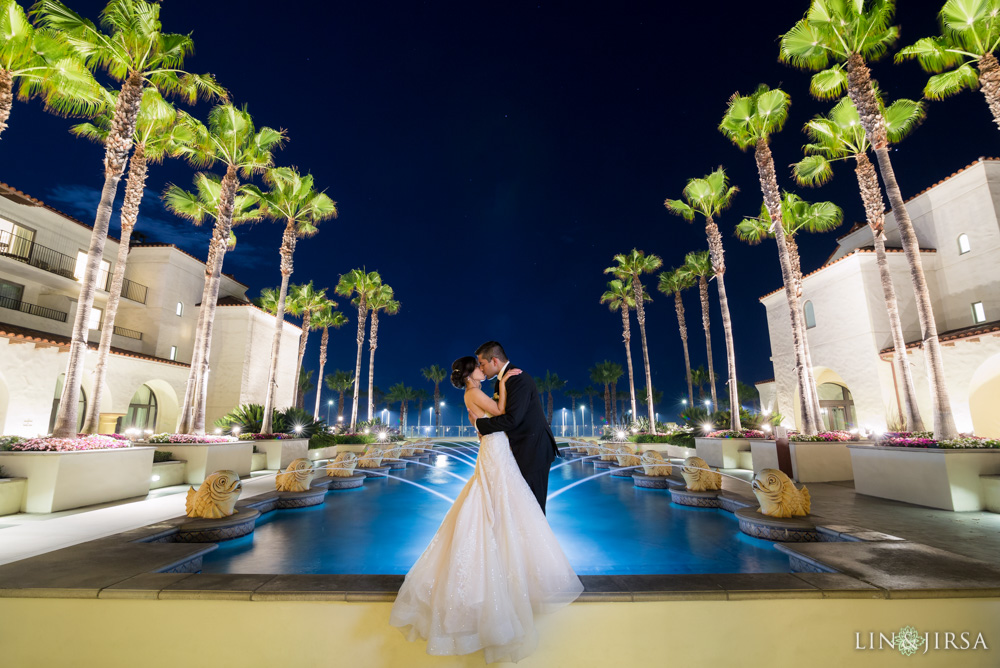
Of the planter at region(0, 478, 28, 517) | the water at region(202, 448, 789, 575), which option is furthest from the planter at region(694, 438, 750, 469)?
the planter at region(0, 478, 28, 517)

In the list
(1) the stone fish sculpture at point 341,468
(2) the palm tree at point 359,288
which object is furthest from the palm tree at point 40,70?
(2) the palm tree at point 359,288

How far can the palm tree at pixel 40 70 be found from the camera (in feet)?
35.7

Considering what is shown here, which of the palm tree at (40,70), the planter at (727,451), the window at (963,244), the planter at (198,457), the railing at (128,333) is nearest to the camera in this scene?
the palm tree at (40,70)

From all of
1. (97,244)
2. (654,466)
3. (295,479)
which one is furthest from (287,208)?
(654,466)

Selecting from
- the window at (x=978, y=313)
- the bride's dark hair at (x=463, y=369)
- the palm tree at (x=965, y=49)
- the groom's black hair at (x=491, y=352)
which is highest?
the palm tree at (x=965, y=49)

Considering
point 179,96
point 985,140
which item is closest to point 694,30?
point 985,140

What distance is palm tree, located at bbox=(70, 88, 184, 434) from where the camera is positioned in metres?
14.4

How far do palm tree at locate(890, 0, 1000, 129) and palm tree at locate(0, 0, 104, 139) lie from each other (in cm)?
2602

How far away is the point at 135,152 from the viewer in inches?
627

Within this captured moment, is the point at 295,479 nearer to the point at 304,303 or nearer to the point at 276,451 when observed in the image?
the point at 276,451

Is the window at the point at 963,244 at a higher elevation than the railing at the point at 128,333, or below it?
higher

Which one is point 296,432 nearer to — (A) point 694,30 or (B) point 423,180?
(A) point 694,30

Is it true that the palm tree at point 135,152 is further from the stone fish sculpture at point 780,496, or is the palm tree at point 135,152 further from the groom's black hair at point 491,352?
the stone fish sculpture at point 780,496

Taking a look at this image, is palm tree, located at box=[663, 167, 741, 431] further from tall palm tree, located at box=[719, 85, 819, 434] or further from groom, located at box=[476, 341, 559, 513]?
groom, located at box=[476, 341, 559, 513]
